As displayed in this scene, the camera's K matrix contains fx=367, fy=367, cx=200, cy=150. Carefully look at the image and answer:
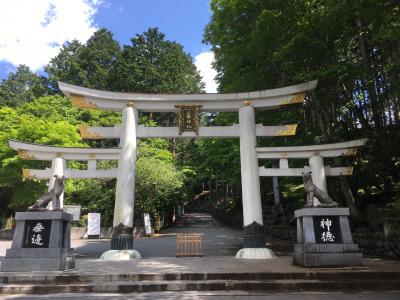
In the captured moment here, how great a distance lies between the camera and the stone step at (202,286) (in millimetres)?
8023

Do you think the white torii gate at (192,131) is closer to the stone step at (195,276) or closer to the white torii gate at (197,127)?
the white torii gate at (197,127)

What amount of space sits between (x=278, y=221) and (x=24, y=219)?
17091mm

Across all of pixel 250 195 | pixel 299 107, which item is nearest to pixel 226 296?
pixel 250 195

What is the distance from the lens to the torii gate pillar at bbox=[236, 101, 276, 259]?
40.4ft

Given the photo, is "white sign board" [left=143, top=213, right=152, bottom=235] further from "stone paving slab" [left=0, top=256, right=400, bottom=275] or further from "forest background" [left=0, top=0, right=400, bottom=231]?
"stone paving slab" [left=0, top=256, right=400, bottom=275]

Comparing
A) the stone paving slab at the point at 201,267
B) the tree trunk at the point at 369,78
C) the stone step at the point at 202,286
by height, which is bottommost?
the stone step at the point at 202,286

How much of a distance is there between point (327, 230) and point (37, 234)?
7798mm

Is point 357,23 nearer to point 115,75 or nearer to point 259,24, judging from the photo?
point 259,24

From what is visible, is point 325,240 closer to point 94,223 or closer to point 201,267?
point 201,267

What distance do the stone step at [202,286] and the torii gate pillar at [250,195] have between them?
3.85 metres

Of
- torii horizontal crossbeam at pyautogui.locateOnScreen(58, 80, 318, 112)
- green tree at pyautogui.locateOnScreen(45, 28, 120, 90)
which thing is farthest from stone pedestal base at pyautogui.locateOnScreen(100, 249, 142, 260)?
green tree at pyautogui.locateOnScreen(45, 28, 120, 90)

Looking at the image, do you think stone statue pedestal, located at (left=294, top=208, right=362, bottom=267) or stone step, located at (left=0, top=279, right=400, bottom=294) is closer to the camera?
stone step, located at (left=0, top=279, right=400, bottom=294)

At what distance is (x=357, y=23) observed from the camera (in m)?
16.0

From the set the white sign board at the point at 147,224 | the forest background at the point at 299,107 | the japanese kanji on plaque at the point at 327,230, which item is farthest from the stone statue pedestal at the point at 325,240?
the white sign board at the point at 147,224
